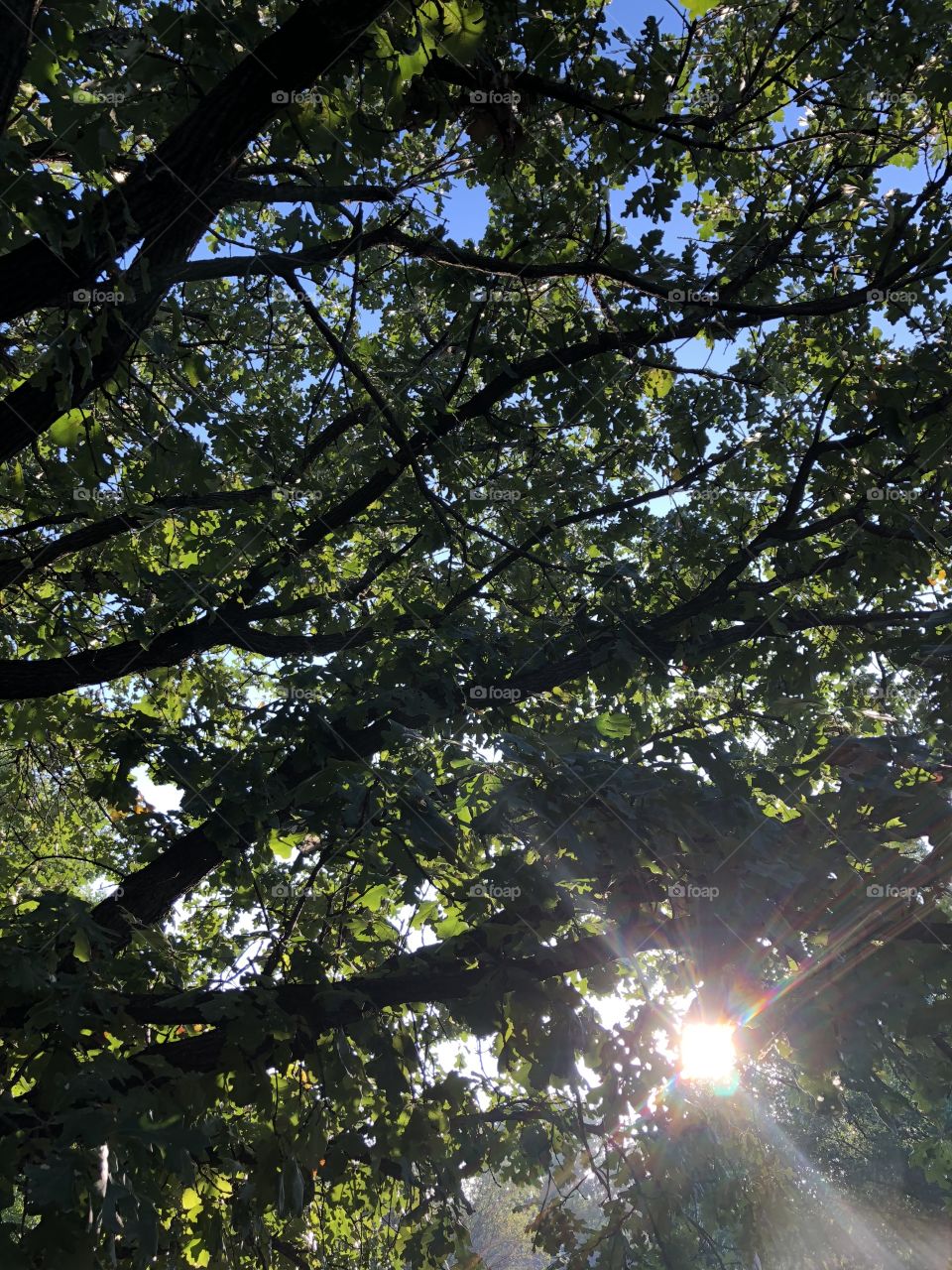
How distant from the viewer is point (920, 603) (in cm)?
610

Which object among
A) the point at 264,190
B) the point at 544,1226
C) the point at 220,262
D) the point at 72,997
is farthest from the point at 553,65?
the point at 544,1226

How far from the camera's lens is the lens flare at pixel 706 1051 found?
8.68ft

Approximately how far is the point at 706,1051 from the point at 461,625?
3.17m

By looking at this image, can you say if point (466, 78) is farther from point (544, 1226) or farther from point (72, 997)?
point (544, 1226)

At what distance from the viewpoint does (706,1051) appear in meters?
2.87

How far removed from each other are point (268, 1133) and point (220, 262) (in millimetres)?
A: 3661

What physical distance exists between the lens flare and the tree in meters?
0.10

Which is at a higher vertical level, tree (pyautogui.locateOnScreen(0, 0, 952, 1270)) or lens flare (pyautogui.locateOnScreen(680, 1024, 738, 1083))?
tree (pyautogui.locateOnScreen(0, 0, 952, 1270))

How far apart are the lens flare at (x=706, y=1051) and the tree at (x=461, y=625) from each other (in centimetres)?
10

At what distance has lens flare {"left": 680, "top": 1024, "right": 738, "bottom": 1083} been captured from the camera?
2645 millimetres

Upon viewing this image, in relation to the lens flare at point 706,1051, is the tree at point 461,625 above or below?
above

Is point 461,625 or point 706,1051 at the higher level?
point 461,625

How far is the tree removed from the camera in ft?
8.99

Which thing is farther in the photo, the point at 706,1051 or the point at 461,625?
the point at 461,625
